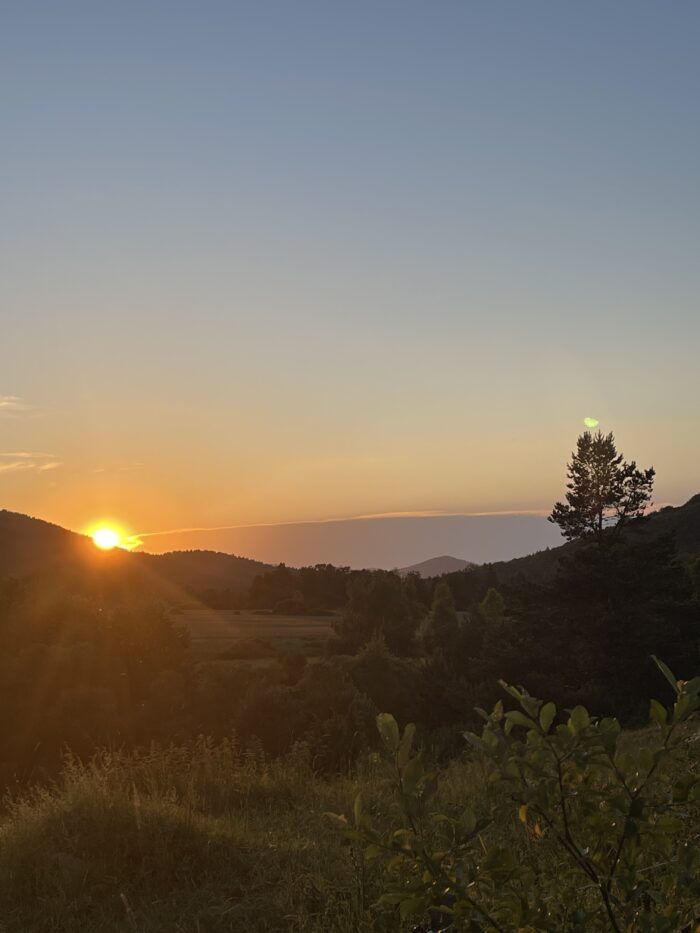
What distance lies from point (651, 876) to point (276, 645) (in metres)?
45.3

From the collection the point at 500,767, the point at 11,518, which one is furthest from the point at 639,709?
the point at 11,518

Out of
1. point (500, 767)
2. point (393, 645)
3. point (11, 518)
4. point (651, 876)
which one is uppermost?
point (11, 518)

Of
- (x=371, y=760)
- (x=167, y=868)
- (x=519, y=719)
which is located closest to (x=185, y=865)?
(x=167, y=868)

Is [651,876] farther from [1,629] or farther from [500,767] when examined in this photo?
[1,629]

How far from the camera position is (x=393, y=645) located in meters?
52.2

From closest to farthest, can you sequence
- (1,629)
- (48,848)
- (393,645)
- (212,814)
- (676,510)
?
(48,848) → (212,814) → (1,629) → (393,645) → (676,510)

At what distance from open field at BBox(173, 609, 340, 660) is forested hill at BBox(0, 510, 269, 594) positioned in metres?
4.52

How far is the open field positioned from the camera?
143 feet

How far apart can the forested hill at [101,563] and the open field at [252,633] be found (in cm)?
452

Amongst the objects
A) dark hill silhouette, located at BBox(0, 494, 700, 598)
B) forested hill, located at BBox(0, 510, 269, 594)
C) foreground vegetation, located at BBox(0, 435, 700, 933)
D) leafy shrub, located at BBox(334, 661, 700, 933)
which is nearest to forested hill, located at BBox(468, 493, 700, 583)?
dark hill silhouette, located at BBox(0, 494, 700, 598)

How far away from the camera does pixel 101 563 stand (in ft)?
165

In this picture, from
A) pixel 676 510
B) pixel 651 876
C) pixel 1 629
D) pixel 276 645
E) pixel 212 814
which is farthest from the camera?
pixel 676 510

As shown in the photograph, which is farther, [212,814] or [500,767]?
[212,814]

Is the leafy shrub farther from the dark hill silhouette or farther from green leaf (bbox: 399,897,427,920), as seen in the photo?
the dark hill silhouette
